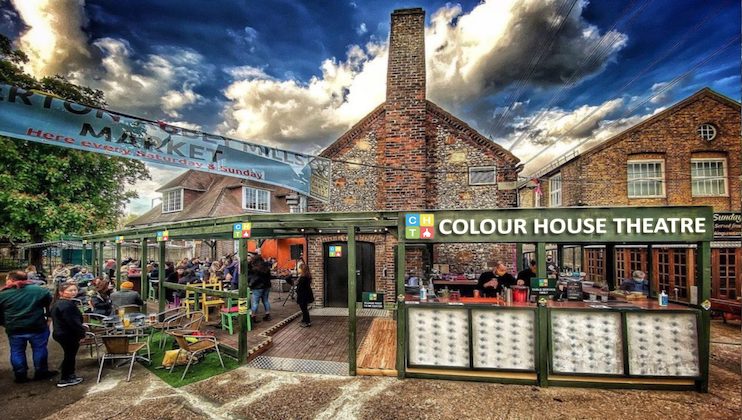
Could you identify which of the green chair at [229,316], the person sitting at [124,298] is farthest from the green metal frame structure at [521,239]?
the person sitting at [124,298]

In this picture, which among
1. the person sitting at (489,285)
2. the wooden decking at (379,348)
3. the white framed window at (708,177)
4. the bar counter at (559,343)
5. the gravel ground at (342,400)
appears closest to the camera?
the gravel ground at (342,400)

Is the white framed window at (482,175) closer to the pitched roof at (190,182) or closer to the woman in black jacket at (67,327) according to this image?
the woman in black jacket at (67,327)

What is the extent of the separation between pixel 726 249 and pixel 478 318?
11.8 meters

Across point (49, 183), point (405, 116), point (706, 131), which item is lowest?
point (49, 183)

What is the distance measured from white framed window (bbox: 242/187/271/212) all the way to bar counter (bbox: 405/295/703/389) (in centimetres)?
1891

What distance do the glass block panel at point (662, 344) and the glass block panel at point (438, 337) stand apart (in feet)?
8.89

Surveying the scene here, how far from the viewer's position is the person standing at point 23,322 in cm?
559

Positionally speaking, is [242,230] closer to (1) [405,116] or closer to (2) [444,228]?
(2) [444,228]

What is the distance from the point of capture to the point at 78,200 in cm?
1827

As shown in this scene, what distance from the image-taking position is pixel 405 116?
11219mm

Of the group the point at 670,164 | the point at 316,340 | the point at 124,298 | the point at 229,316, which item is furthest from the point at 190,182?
the point at 670,164

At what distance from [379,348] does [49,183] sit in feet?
69.0

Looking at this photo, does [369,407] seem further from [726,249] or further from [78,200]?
[78,200]

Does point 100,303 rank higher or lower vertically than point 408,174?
lower
